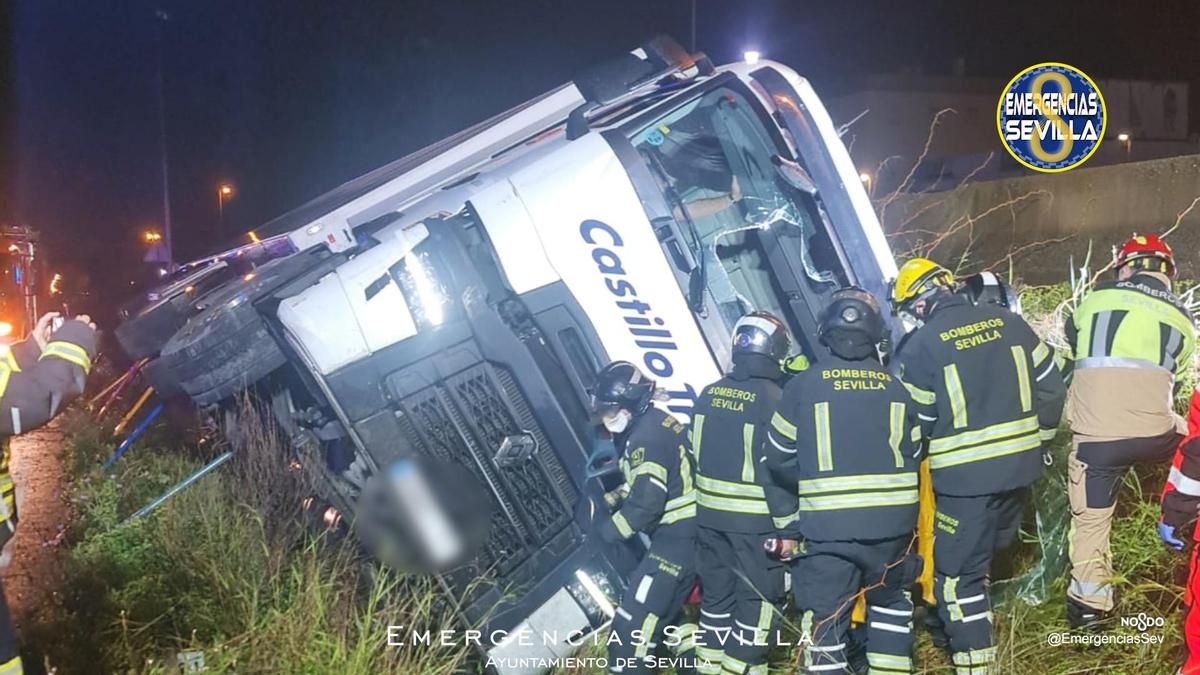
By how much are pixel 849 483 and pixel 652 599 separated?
2.91 feet

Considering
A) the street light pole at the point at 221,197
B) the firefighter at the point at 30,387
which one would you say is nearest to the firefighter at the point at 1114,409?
the firefighter at the point at 30,387

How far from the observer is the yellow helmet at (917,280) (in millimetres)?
3773

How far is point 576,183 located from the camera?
3.60 metres

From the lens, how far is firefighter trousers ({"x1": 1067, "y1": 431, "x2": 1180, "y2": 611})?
3.76 metres

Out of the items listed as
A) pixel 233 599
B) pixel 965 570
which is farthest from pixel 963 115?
pixel 233 599

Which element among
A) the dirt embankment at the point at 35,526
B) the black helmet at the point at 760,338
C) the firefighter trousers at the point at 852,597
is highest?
the dirt embankment at the point at 35,526

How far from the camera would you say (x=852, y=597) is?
132 inches

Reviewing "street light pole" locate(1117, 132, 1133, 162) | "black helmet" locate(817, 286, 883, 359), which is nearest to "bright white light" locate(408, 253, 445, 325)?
"black helmet" locate(817, 286, 883, 359)

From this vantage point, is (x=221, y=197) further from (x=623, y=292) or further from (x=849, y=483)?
(x=849, y=483)

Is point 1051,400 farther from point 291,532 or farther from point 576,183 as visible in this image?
point 291,532

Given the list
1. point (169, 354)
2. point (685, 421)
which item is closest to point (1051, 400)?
point (685, 421)

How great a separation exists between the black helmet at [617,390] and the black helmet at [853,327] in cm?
72

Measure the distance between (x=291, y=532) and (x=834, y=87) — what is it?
31.0 metres

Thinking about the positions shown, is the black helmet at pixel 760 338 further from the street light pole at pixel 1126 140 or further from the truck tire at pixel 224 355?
the street light pole at pixel 1126 140
